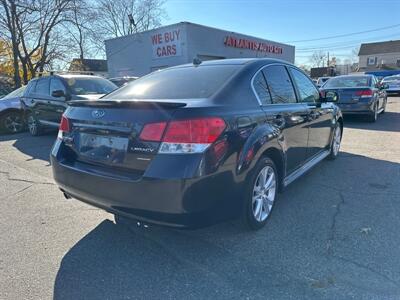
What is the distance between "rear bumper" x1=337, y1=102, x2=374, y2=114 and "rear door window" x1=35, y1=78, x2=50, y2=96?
8348 mm

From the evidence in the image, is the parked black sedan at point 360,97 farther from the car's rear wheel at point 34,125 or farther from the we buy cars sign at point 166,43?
the we buy cars sign at point 166,43

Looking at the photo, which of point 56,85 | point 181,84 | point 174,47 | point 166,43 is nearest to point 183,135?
point 181,84

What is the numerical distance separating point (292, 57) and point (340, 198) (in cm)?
2847

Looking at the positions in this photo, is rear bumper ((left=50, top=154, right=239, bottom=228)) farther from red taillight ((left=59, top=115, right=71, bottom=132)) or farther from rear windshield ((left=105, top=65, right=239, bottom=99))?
rear windshield ((left=105, top=65, right=239, bottom=99))

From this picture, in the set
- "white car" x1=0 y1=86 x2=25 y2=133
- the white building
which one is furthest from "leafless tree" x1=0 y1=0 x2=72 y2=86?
"white car" x1=0 y1=86 x2=25 y2=133

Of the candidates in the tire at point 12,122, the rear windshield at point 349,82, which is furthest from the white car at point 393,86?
the tire at point 12,122

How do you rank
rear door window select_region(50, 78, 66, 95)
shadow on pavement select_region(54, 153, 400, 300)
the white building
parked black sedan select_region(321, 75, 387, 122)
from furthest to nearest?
the white building < parked black sedan select_region(321, 75, 387, 122) < rear door window select_region(50, 78, 66, 95) < shadow on pavement select_region(54, 153, 400, 300)

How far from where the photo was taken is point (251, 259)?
277 centimetres

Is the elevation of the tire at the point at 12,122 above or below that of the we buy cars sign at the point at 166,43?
below

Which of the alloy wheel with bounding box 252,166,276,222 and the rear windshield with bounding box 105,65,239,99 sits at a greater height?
the rear windshield with bounding box 105,65,239,99

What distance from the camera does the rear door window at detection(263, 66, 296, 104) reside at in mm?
3561

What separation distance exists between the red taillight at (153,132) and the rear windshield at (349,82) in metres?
9.33

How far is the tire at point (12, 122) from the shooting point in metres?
10.3

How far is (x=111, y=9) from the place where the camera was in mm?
42906
